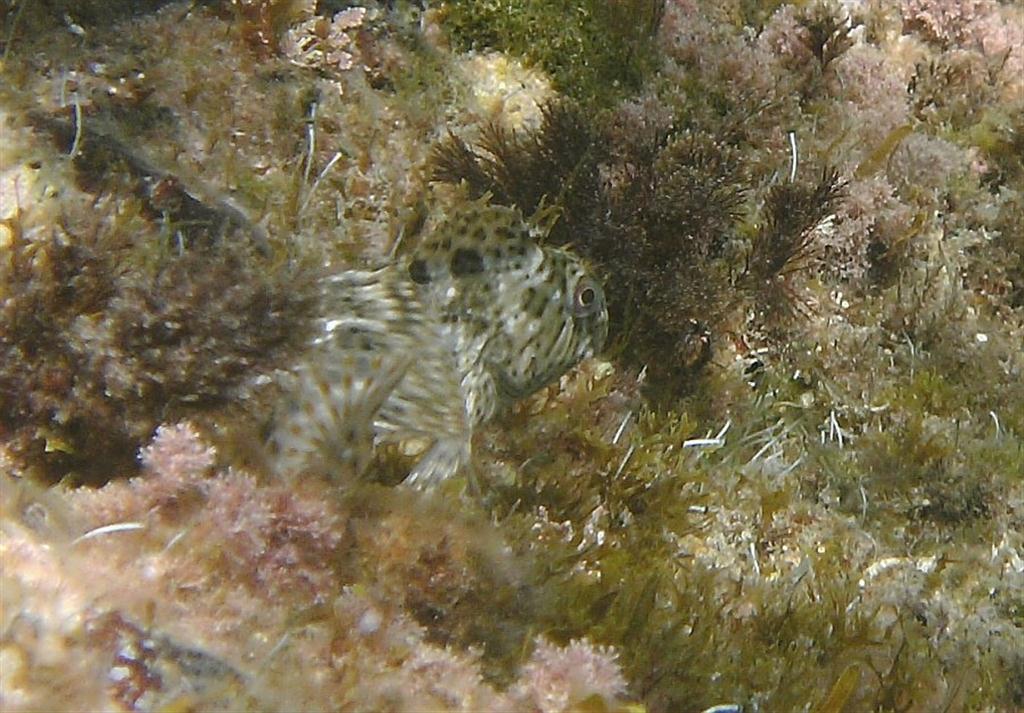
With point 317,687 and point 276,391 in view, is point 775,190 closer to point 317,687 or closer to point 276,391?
point 276,391

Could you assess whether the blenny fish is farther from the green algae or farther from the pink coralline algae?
the green algae

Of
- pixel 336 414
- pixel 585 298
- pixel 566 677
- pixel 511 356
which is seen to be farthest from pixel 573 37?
pixel 566 677

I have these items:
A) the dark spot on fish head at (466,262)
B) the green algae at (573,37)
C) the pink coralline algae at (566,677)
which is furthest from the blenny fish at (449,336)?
the green algae at (573,37)

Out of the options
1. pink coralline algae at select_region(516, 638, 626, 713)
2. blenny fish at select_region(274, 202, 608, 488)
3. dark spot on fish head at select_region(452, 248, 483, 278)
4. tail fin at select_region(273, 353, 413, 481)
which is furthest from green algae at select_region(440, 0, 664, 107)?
pink coralline algae at select_region(516, 638, 626, 713)

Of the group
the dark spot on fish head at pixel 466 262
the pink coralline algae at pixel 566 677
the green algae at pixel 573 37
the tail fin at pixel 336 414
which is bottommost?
the pink coralline algae at pixel 566 677

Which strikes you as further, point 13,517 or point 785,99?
point 785,99

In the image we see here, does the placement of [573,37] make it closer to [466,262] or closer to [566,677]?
[466,262]

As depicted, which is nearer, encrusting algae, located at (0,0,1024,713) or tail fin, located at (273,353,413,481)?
encrusting algae, located at (0,0,1024,713)

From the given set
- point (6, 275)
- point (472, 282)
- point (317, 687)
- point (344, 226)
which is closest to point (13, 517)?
point (317, 687)

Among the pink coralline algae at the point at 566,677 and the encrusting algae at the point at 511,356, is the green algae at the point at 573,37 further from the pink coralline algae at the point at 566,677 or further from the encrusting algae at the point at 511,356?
the pink coralline algae at the point at 566,677
